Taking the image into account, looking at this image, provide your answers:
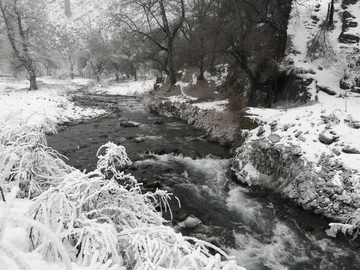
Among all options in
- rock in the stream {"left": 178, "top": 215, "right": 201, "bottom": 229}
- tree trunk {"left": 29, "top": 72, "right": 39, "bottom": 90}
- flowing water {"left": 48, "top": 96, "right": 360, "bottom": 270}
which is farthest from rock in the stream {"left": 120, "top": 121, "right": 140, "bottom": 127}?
tree trunk {"left": 29, "top": 72, "right": 39, "bottom": 90}

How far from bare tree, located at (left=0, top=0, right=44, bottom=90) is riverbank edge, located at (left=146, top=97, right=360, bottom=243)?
21.9 meters

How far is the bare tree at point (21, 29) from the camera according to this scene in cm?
2059

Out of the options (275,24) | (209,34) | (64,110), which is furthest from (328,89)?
(64,110)

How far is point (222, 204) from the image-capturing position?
273 inches

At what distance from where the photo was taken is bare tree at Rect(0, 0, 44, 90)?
2059 centimetres

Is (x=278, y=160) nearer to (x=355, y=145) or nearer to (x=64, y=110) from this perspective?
(x=355, y=145)

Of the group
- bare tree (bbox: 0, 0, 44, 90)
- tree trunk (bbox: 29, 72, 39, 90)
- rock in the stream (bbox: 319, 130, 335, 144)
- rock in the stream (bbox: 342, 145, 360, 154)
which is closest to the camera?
rock in the stream (bbox: 342, 145, 360, 154)

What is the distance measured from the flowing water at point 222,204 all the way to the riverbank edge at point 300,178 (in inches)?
11.4

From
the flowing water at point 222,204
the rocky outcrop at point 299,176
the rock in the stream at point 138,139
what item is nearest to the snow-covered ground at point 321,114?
the rocky outcrop at point 299,176

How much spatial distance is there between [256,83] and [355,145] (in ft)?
22.1

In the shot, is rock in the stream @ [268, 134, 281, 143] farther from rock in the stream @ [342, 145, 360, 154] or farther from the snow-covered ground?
rock in the stream @ [342, 145, 360, 154]

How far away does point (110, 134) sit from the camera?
13039 millimetres

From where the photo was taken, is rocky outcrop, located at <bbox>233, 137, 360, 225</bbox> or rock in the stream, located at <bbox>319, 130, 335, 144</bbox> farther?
rock in the stream, located at <bbox>319, 130, 335, 144</bbox>

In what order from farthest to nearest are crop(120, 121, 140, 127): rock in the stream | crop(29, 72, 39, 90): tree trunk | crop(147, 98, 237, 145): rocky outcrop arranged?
crop(29, 72, 39, 90): tree trunk < crop(120, 121, 140, 127): rock in the stream < crop(147, 98, 237, 145): rocky outcrop
